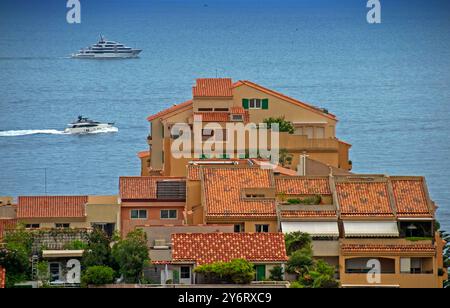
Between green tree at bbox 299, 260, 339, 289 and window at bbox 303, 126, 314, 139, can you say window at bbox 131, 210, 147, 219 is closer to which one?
green tree at bbox 299, 260, 339, 289

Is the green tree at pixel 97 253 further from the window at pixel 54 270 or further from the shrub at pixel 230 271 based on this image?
the shrub at pixel 230 271

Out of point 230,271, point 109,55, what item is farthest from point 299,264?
point 109,55

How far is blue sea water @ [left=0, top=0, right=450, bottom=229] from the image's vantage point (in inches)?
2559

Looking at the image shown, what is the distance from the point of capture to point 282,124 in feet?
123

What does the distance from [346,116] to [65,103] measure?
1932 cm

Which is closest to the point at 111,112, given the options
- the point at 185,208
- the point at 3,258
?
the point at 185,208

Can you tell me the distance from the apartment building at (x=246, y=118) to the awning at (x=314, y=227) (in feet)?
33.0

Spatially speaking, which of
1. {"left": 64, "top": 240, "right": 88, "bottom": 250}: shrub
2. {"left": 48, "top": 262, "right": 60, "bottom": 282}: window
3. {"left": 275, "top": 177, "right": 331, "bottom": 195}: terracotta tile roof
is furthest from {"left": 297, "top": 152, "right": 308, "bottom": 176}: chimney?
{"left": 48, "top": 262, "right": 60, "bottom": 282}: window

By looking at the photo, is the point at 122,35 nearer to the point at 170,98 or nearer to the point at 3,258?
the point at 170,98

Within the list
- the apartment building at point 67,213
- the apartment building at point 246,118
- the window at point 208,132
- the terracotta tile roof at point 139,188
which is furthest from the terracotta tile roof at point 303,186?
the apartment building at point 246,118

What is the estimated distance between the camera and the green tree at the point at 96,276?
71.4 ft

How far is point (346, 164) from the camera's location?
128 ft
